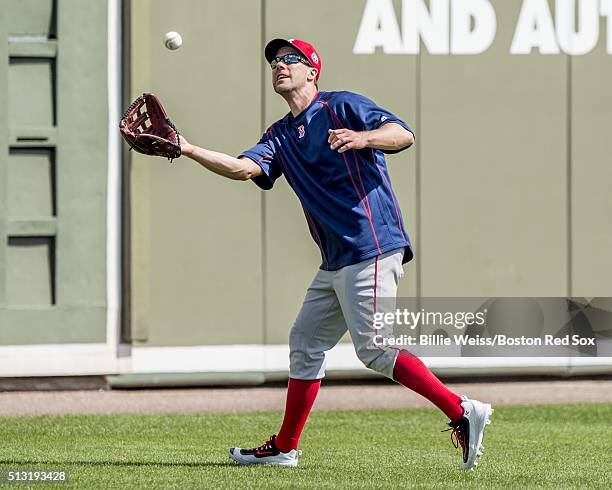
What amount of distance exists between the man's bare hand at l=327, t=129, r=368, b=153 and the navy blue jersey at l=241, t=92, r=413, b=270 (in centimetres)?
26

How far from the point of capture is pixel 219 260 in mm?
9797

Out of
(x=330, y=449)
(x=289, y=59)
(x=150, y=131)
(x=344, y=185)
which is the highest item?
(x=289, y=59)

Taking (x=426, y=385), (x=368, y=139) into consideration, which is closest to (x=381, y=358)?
(x=426, y=385)

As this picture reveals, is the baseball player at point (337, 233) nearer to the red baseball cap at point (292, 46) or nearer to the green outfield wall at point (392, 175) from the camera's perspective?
the red baseball cap at point (292, 46)

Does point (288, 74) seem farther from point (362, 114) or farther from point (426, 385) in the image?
point (426, 385)

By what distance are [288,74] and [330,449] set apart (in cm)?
196

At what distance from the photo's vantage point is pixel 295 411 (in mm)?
6340

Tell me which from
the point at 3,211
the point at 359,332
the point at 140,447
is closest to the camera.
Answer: the point at 359,332

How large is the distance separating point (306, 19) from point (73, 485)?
198 inches

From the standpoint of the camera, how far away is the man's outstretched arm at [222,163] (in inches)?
241

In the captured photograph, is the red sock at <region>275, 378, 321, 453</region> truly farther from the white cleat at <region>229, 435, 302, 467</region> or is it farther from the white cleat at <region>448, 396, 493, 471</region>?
the white cleat at <region>448, 396, 493, 471</region>

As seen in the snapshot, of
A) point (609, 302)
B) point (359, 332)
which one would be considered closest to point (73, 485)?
point (359, 332)

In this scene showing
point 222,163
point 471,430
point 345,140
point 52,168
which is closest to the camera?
point 345,140

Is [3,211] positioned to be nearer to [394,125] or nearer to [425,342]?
[425,342]
